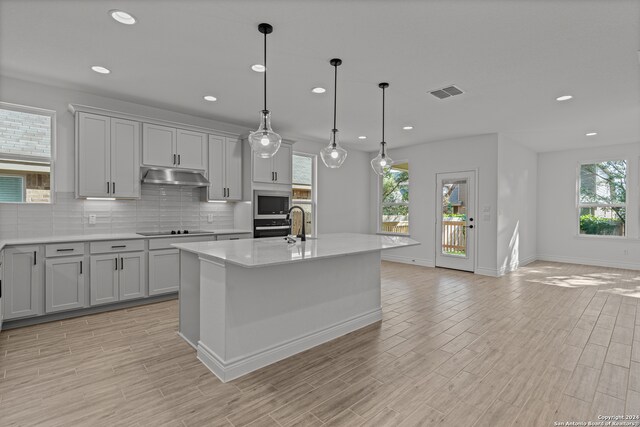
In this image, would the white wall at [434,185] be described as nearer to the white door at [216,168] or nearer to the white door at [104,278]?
the white door at [216,168]

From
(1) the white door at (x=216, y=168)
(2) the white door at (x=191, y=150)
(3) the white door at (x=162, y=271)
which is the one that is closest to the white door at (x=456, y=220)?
(1) the white door at (x=216, y=168)

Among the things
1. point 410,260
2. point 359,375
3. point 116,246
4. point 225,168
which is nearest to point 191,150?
point 225,168

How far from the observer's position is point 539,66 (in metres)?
3.24

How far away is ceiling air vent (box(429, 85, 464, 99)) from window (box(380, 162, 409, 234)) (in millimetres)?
3520

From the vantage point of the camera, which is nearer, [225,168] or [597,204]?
[225,168]

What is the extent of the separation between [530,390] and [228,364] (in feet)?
7.13

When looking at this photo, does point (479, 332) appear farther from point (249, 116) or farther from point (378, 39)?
point (249, 116)

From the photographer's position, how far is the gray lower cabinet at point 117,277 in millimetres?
3771

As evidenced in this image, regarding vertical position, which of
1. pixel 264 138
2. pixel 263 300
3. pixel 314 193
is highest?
pixel 264 138

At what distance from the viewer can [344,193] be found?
770 centimetres

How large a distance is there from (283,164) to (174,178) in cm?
185

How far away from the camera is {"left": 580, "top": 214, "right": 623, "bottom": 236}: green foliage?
707cm

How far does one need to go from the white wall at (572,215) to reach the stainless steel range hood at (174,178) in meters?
8.04

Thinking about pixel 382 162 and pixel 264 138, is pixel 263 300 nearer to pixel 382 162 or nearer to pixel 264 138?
pixel 264 138
